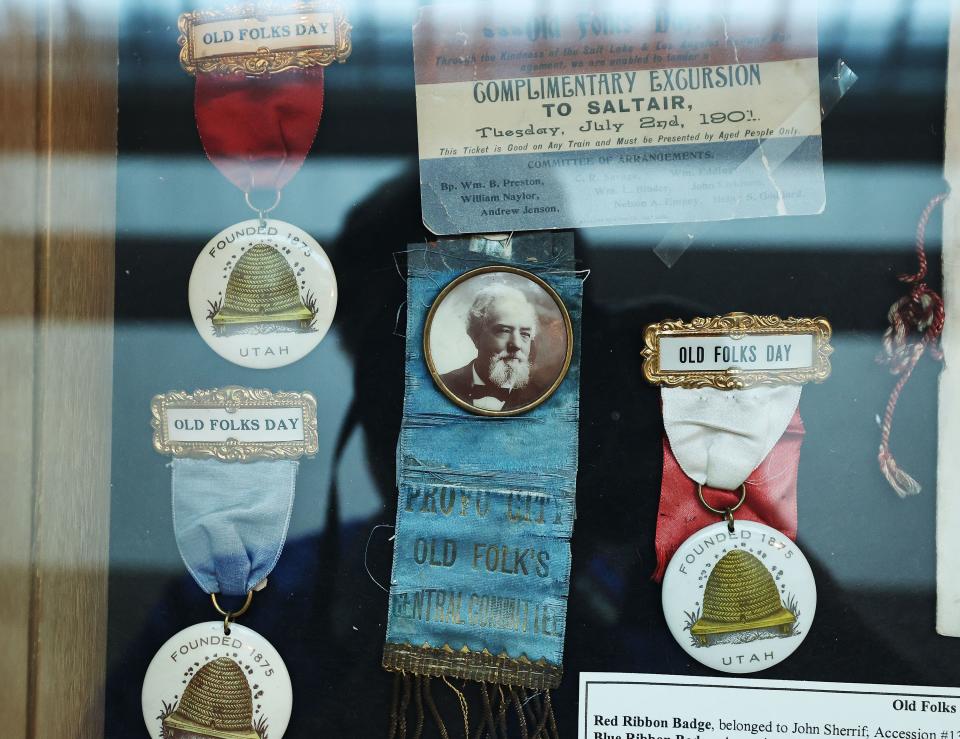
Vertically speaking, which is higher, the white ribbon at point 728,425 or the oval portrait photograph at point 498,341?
the oval portrait photograph at point 498,341

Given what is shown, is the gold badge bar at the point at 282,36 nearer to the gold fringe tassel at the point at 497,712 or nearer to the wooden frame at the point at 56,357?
the wooden frame at the point at 56,357

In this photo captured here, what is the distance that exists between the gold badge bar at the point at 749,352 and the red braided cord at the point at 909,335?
60 mm

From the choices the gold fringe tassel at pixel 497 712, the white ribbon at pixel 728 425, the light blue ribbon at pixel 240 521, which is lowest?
the gold fringe tassel at pixel 497 712

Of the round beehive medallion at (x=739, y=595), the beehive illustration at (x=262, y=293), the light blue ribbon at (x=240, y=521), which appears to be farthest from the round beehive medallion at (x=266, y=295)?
the round beehive medallion at (x=739, y=595)

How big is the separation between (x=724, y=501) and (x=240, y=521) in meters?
0.45

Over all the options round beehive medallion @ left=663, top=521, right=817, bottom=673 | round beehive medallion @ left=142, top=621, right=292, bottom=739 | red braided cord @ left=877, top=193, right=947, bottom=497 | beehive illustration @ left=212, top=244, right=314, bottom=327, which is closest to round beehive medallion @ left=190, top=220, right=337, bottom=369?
beehive illustration @ left=212, top=244, right=314, bottom=327

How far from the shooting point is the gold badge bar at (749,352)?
2.58 feet

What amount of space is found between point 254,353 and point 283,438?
3.3 inches

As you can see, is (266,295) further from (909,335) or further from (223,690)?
(909,335)

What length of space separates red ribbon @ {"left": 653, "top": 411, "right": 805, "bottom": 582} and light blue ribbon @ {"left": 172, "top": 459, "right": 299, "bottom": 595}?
0.35m

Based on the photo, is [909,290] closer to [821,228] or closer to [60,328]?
[821,228]

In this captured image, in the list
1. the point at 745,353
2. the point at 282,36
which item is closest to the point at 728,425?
the point at 745,353

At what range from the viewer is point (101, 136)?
81cm

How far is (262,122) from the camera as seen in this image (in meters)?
0.82
